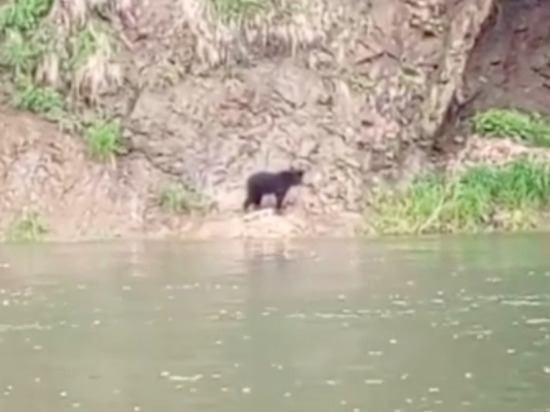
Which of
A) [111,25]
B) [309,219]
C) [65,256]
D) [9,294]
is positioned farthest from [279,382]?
[111,25]

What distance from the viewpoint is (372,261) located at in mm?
19688

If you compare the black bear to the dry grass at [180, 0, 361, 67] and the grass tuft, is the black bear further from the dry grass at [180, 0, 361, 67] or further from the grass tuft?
the grass tuft

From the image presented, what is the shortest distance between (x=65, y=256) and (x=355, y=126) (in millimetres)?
5938

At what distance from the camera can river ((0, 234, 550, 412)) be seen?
1068cm

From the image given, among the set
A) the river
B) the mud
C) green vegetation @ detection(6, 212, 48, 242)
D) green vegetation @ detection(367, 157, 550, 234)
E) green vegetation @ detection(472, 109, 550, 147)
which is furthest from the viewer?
green vegetation @ detection(472, 109, 550, 147)

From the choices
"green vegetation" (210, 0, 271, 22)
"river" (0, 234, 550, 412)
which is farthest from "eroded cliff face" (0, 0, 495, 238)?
"river" (0, 234, 550, 412)

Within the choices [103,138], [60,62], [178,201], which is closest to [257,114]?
[178,201]

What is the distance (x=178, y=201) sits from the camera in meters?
24.3

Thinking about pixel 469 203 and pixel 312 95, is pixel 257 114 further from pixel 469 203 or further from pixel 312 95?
pixel 469 203

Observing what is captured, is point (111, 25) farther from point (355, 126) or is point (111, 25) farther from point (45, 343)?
point (45, 343)

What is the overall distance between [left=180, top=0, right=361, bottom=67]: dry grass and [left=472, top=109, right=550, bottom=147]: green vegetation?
2.46m

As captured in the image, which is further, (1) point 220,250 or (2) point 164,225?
(2) point 164,225

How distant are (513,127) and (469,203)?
8.08ft

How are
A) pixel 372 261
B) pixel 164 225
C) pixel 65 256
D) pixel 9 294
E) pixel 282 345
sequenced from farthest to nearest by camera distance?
pixel 164 225, pixel 65 256, pixel 372 261, pixel 9 294, pixel 282 345
